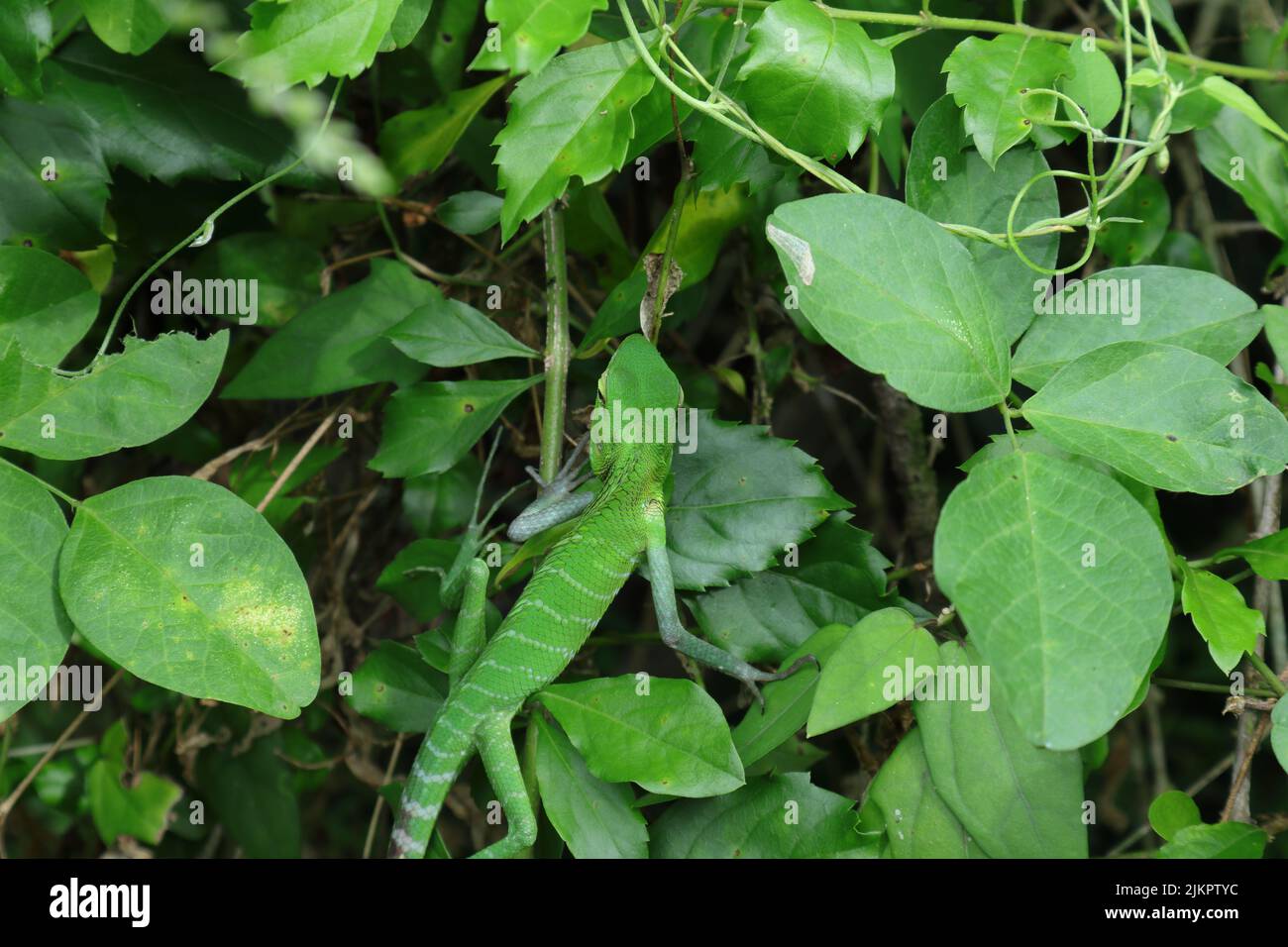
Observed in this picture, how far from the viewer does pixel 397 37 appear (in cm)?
154

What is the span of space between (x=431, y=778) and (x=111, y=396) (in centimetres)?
83

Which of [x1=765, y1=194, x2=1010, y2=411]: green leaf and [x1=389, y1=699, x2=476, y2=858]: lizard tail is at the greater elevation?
[x1=765, y1=194, x2=1010, y2=411]: green leaf

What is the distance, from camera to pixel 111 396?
1.55 meters

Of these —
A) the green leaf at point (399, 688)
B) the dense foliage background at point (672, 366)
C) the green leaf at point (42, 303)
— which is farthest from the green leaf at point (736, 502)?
the green leaf at point (42, 303)

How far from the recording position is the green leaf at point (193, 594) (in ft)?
4.65

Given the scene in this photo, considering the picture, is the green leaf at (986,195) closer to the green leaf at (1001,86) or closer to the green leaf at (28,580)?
the green leaf at (1001,86)

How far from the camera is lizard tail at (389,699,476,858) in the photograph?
1.79m

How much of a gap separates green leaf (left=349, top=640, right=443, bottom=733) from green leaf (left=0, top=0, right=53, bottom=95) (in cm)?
107

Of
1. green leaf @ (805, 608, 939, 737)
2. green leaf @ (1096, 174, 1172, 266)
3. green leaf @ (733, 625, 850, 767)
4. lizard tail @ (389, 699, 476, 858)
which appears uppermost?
green leaf @ (1096, 174, 1172, 266)

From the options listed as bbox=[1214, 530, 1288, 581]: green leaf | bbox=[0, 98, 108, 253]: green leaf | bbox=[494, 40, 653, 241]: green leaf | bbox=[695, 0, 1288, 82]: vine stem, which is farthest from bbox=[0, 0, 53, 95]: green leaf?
bbox=[1214, 530, 1288, 581]: green leaf

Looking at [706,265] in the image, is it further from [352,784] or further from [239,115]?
[352,784]

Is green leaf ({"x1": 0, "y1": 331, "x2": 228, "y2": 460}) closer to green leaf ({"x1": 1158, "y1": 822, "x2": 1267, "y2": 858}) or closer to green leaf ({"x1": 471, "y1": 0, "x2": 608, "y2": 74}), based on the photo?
green leaf ({"x1": 471, "y1": 0, "x2": 608, "y2": 74})

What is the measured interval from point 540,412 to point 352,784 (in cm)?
170

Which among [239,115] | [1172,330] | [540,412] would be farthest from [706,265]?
[239,115]
